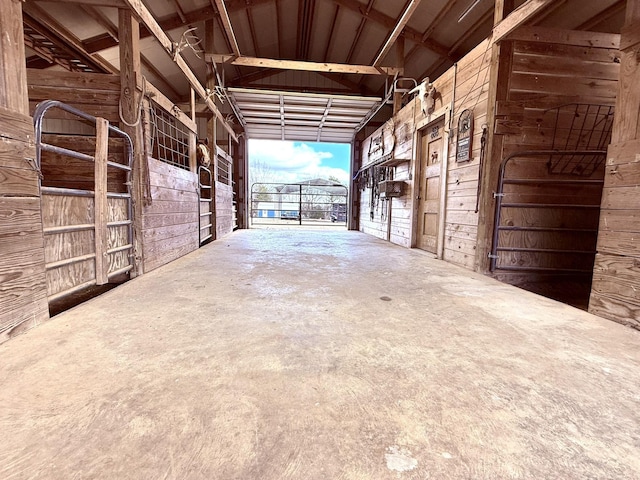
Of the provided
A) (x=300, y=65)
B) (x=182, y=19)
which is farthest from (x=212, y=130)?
(x=300, y=65)

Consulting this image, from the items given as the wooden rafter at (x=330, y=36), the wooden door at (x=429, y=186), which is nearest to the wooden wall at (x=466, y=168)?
the wooden door at (x=429, y=186)

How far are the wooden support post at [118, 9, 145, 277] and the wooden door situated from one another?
3.70m

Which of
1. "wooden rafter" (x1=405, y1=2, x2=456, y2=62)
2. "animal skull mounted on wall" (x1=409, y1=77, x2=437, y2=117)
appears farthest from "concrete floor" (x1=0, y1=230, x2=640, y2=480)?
"wooden rafter" (x1=405, y1=2, x2=456, y2=62)

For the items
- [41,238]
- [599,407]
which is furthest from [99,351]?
[599,407]

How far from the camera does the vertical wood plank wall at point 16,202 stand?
56.2 inches

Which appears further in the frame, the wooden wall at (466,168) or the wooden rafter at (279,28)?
the wooden rafter at (279,28)

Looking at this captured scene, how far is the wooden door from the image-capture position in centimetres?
447

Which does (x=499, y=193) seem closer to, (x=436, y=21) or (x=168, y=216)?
(x=168, y=216)

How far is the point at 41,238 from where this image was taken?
5.39ft

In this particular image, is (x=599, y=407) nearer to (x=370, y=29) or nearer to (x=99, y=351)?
(x=99, y=351)

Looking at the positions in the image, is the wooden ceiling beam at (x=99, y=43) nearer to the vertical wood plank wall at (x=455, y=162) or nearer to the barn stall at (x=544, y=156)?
the vertical wood plank wall at (x=455, y=162)

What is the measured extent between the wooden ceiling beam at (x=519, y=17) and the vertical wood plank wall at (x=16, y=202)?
11.8ft

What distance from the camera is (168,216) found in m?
3.50

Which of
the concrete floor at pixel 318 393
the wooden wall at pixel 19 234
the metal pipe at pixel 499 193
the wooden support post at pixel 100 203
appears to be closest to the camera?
the concrete floor at pixel 318 393
